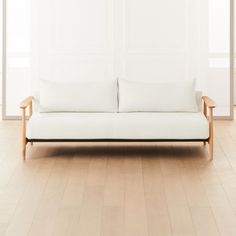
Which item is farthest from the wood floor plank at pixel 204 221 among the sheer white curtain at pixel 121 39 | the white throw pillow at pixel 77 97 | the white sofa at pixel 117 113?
the sheer white curtain at pixel 121 39

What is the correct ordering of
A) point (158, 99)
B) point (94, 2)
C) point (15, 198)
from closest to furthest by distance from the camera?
point (15, 198) → point (158, 99) → point (94, 2)

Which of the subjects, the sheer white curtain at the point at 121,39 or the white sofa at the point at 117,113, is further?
the sheer white curtain at the point at 121,39

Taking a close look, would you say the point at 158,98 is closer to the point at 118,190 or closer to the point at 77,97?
the point at 77,97

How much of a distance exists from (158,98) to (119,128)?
677mm

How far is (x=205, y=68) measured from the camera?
28.0 feet

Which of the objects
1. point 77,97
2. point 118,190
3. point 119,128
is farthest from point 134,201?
point 77,97

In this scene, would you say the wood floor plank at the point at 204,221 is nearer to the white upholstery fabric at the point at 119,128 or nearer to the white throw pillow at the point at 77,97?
the white upholstery fabric at the point at 119,128

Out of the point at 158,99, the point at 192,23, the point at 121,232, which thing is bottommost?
the point at 121,232

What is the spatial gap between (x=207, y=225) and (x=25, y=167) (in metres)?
2.28

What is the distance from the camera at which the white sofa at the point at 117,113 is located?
19.3ft

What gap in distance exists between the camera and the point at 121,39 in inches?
333

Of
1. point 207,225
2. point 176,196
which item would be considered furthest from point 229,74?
point 207,225

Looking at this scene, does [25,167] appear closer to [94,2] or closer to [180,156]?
[180,156]

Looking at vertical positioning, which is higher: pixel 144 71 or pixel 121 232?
pixel 144 71
